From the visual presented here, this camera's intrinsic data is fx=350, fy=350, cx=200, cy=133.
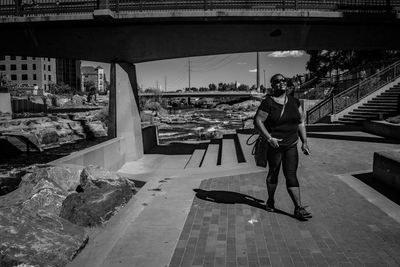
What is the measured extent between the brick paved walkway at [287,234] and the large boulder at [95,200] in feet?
5.00

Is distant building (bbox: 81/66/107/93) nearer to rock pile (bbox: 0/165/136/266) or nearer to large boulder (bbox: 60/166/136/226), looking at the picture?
rock pile (bbox: 0/165/136/266)

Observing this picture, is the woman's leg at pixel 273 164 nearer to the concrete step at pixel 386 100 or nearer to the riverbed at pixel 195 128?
the riverbed at pixel 195 128

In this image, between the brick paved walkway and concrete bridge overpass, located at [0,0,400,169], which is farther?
concrete bridge overpass, located at [0,0,400,169]

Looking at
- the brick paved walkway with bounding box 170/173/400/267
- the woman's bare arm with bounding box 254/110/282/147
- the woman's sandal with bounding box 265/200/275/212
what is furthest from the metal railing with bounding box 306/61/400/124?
the woman's bare arm with bounding box 254/110/282/147

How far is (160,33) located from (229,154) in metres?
5.28

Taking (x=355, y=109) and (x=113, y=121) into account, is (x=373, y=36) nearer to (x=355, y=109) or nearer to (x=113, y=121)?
(x=355, y=109)

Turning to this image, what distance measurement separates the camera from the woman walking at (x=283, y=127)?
15.9 ft

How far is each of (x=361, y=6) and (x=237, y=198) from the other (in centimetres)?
981

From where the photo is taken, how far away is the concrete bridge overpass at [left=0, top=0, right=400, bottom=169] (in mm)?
12062

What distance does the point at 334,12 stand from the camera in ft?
39.5

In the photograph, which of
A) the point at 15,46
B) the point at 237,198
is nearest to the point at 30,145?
the point at 15,46

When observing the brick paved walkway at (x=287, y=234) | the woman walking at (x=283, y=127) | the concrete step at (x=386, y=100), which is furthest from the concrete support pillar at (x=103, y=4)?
the concrete step at (x=386, y=100)

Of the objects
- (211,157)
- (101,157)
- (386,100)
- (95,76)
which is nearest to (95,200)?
(101,157)

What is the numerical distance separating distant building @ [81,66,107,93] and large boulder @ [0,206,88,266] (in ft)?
602
